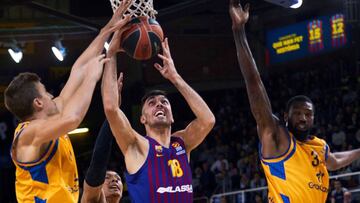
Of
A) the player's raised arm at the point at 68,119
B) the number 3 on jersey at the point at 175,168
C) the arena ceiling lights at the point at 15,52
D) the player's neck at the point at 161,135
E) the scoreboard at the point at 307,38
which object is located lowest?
the number 3 on jersey at the point at 175,168

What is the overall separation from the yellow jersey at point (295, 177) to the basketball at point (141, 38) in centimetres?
143

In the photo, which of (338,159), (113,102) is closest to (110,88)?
(113,102)

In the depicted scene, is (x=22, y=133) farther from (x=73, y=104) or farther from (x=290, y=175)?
(x=290, y=175)

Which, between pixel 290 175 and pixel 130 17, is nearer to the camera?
pixel 130 17

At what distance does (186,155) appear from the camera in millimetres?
5645

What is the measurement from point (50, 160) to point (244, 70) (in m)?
1.94

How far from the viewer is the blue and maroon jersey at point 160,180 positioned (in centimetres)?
528

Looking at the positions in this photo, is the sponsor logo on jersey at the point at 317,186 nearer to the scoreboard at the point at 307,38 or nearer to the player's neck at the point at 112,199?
the player's neck at the point at 112,199

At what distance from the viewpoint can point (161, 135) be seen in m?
5.58

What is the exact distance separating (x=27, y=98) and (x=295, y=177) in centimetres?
240

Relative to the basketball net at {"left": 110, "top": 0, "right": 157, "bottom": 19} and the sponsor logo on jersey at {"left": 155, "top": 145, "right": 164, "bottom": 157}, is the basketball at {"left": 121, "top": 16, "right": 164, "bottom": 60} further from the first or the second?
the sponsor logo on jersey at {"left": 155, "top": 145, "right": 164, "bottom": 157}

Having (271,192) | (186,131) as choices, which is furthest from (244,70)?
(271,192)

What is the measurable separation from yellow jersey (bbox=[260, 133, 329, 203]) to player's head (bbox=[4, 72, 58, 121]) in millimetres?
2079

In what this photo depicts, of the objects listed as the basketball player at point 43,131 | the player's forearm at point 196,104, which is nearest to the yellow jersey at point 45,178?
the basketball player at point 43,131
